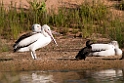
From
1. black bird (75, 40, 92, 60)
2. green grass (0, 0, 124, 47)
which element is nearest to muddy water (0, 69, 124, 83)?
black bird (75, 40, 92, 60)

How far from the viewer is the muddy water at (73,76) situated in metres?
11.1

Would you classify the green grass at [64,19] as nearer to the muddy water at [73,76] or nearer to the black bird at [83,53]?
the black bird at [83,53]

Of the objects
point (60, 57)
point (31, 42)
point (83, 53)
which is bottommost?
point (60, 57)

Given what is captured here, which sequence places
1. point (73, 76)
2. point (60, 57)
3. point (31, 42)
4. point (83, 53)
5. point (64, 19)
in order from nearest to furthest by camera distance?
point (73, 76)
point (83, 53)
point (31, 42)
point (60, 57)
point (64, 19)

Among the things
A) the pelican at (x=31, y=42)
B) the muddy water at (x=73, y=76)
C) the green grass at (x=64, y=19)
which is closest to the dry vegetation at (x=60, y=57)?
the green grass at (x=64, y=19)

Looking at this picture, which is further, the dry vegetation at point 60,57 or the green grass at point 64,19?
the green grass at point 64,19

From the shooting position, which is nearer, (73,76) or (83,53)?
(73,76)

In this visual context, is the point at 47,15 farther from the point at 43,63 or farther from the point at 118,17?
the point at 43,63

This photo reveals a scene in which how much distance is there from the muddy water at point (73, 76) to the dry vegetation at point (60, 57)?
0.44m

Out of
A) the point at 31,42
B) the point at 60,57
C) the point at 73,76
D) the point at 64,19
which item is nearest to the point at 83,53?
the point at 60,57

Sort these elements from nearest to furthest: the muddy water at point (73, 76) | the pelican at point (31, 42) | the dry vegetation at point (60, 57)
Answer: the muddy water at point (73, 76)
the dry vegetation at point (60, 57)
the pelican at point (31, 42)

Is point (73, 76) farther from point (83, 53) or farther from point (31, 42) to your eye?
point (31, 42)

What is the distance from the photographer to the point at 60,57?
49.1 ft

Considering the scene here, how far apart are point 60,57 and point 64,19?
4110 millimetres
